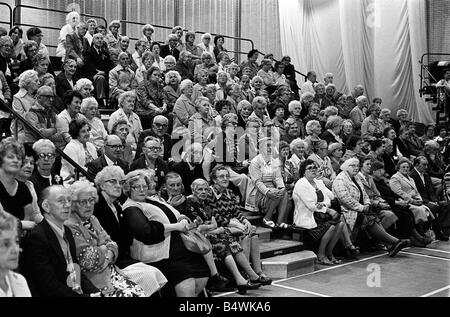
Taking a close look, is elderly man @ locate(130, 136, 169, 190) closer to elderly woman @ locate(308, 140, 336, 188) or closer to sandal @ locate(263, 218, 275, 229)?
sandal @ locate(263, 218, 275, 229)

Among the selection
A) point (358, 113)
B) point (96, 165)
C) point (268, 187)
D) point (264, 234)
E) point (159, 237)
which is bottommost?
point (264, 234)

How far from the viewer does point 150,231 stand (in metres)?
4.32

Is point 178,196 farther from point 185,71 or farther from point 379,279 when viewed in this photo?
point 185,71

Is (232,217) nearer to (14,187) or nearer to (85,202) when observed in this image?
(85,202)

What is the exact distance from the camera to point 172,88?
786 cm

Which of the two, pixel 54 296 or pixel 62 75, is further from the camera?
pixel 62 75

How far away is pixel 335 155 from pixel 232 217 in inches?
97.7

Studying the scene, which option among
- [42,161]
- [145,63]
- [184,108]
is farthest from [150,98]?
[42,161]

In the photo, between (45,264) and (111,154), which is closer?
(45,264)

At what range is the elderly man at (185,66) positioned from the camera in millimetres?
8875

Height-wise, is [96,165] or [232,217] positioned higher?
[96,165]

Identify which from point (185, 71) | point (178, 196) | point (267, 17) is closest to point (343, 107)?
point (185, 71)

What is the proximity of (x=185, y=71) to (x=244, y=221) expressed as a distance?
4.02 metres

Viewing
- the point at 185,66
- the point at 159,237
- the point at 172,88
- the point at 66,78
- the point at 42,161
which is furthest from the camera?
the point at 185,66
